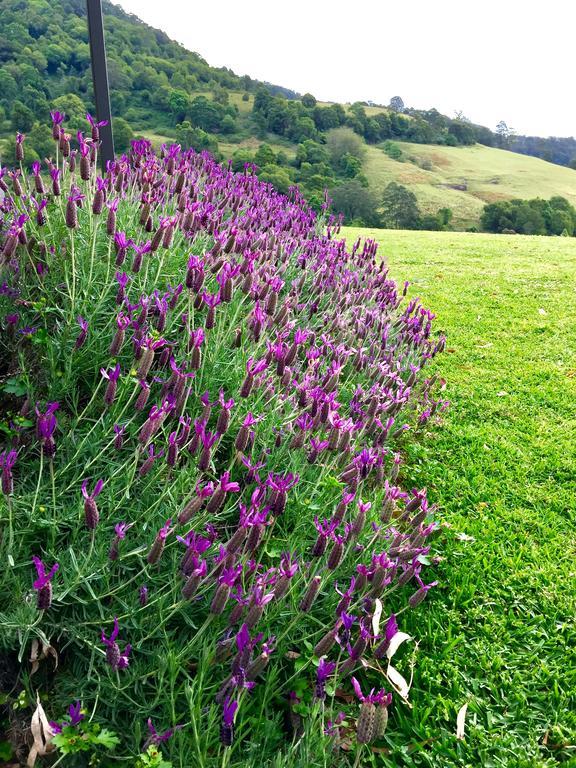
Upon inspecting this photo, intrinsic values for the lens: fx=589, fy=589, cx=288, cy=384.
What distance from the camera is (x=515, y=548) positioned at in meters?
2.71

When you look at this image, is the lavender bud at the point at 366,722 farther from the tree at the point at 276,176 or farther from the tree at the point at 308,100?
the tree at the point at 308,100

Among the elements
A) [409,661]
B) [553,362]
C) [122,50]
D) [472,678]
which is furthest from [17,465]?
[122,50]

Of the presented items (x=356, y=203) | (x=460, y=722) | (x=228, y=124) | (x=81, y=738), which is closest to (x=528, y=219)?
(x=356, y=203)

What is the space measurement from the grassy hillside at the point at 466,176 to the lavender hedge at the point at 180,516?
132 feet

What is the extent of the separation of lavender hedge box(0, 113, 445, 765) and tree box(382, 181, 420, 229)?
32448mm

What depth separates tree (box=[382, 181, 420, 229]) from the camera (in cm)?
Result: 3404

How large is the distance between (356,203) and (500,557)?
3028 cm

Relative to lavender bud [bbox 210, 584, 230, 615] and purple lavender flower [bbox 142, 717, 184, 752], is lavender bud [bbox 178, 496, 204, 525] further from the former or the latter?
purple lavender flower [bbox 142, 717, 184, 752]

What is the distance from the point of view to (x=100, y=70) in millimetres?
4918

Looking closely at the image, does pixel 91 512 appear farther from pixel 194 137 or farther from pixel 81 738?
pixel 194 137

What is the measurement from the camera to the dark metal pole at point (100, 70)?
479 cm

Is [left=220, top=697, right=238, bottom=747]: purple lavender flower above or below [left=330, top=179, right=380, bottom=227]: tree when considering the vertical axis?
above

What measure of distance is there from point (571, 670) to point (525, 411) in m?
2.33

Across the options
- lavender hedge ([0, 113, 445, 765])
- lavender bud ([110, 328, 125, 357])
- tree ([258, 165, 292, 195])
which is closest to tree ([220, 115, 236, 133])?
tree ([258, 165, 292, 195])
